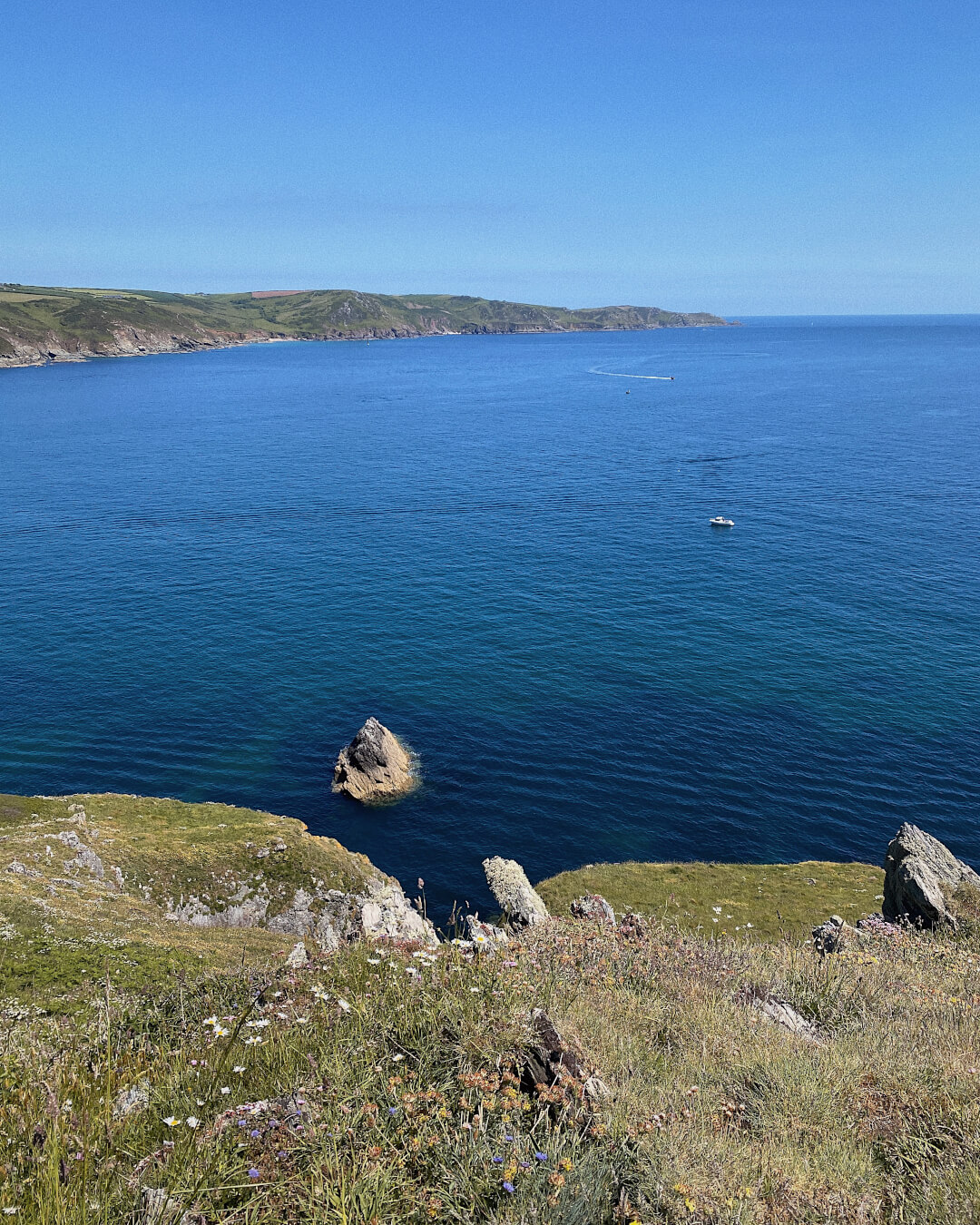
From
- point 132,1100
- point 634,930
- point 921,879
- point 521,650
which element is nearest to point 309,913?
point 634,930

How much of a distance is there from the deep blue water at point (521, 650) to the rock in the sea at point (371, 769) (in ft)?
3.60

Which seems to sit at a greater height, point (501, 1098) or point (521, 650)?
point (501, 1098)

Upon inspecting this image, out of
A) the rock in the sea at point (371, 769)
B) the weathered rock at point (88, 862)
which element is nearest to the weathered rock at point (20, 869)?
the weathered rock at point (88, 862)

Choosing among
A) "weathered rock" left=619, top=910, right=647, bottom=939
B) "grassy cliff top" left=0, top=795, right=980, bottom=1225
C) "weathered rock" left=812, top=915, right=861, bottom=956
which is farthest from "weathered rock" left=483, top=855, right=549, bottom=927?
"grassy cliff top" left=0, top=795, right=980, bottom=1225

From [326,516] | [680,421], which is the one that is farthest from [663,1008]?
[680,421]

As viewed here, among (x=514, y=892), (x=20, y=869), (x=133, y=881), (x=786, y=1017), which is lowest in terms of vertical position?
(x=514, y=892)

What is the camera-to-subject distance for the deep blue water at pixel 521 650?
47.4 m

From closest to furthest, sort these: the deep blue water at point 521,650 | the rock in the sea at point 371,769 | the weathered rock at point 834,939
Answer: the weathered rock at point 834,939, the deep blue water at point 521,650, the rock in the sea at point 371,769

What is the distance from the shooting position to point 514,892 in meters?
37.4

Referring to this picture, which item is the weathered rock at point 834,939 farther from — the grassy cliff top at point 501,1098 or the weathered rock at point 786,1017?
the weathered rock at point 786,1017

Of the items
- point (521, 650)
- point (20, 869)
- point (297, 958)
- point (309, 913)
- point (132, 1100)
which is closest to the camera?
point (132, 1100)

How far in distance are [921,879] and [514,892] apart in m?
18.4

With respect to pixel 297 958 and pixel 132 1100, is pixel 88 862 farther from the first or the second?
pixel 132 1100

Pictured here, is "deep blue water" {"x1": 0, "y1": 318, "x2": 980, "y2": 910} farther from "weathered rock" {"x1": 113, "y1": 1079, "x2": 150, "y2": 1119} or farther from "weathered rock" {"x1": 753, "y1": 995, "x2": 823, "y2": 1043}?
"weathered rock" {"x1": 113, "y1": 1079, "x2": 150, "y2": 1119}
